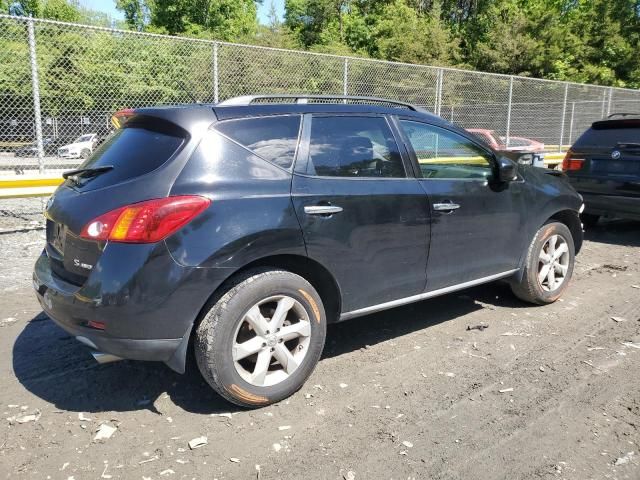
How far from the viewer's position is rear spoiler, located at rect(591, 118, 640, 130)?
7.29 m

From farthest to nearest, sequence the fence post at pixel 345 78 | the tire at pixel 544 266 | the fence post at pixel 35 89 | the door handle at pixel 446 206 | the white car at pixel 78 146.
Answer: the fence post at pixel 345 78, the white car at pixel 78 146, the fence post at pixel 35 89, the tire at pixel 544 266, the door handle at pixel 446 206

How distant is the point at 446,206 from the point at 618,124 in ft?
16.0

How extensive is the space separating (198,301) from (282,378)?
0.73 m

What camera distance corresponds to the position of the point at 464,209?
407 cm

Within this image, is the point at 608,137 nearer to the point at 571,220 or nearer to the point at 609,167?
the point at 609,167

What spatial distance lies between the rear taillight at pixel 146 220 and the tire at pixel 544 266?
3.08m

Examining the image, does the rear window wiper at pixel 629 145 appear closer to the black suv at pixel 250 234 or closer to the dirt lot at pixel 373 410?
the dirt lot at pixel 373 410

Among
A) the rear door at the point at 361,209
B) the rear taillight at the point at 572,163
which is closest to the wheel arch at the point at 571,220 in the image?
the rear door at the point at 361,209

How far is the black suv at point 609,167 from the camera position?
7.16m

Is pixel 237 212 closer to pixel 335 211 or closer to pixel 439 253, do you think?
pixel 335 211

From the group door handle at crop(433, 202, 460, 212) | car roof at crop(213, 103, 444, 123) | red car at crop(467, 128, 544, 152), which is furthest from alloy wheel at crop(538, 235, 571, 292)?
red car at crop(467, 128, 544, 152)

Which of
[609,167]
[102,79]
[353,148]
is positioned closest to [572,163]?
[609,167]

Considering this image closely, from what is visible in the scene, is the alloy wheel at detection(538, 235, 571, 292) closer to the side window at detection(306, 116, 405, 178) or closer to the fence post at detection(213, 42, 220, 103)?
the side window at detection(306, 116, 405, 178)

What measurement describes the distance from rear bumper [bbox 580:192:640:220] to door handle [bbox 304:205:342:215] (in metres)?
5.45
